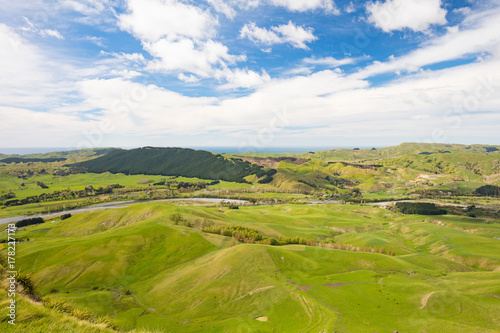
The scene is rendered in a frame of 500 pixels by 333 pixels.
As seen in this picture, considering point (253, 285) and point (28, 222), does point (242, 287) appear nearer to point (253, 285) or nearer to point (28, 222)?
point (253, 285)

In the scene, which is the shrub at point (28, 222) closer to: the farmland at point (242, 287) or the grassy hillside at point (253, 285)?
the grassy hillside at point (253, 285)

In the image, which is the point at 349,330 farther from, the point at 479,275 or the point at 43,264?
the point at 43,264

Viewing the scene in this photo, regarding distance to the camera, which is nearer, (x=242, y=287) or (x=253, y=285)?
(x=242, y=287)

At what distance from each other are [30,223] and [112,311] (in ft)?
616

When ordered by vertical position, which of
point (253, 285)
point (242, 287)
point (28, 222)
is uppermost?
point (253, 285)

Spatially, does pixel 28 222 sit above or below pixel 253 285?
below

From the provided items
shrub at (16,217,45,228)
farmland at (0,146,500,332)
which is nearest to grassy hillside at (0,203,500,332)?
farmland at (0,146,500,332)

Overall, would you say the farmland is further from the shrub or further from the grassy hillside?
the shrub

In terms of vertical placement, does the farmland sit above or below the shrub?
above

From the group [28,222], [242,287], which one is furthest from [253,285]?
[28,222]

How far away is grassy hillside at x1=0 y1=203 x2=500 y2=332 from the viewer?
4488 centimetres

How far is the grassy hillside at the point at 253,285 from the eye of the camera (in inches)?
1767

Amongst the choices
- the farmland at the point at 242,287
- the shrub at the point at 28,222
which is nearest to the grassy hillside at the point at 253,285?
the farmland at the point at 242,287

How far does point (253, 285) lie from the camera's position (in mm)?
61406
